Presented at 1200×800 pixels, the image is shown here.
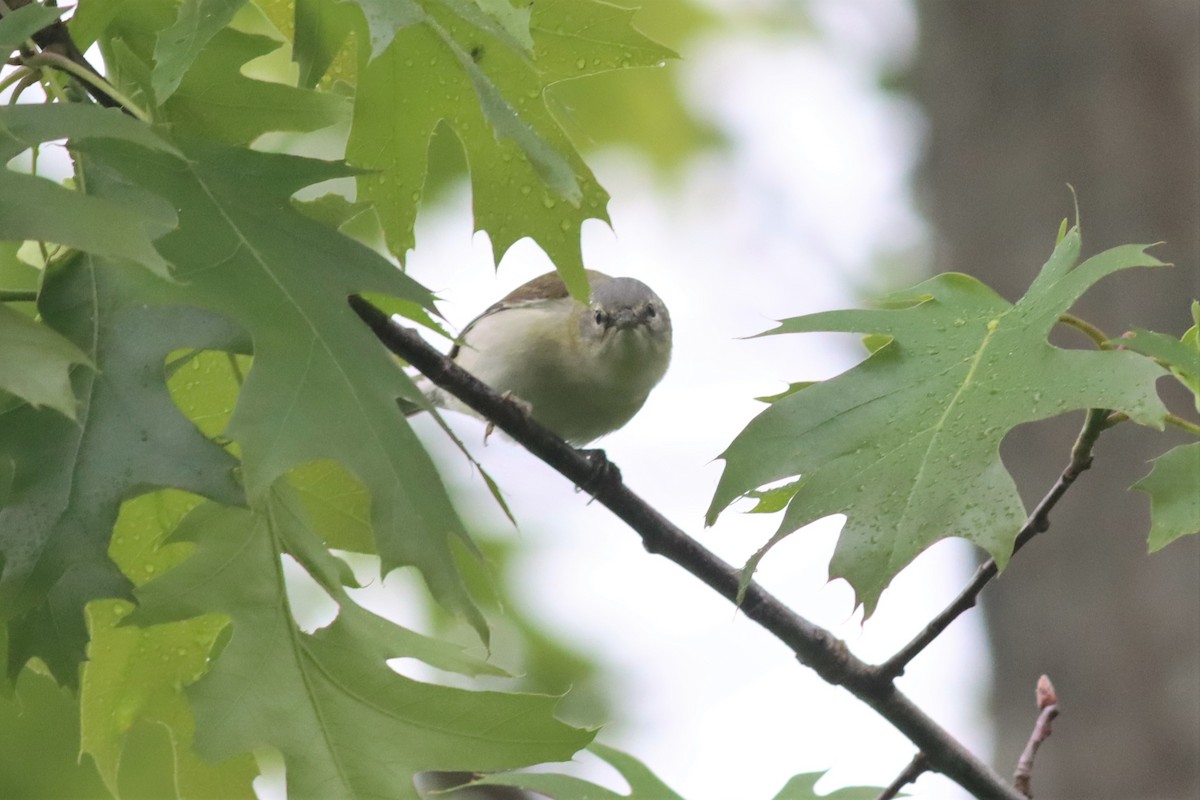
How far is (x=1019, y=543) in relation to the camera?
224 cm

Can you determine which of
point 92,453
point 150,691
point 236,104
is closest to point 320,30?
point 236,104

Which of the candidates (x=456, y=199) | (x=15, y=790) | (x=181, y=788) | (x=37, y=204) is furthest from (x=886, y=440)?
(x=456, y=199)

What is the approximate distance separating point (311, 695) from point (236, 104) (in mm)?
943

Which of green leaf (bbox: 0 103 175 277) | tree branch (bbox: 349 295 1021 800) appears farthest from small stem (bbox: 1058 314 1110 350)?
green leaf (bbox: 0 103 175 277)

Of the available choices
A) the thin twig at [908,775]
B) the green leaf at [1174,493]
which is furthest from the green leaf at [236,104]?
the thin twig at [908,775]

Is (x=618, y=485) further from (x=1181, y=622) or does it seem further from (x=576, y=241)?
(x=1181, y=622)

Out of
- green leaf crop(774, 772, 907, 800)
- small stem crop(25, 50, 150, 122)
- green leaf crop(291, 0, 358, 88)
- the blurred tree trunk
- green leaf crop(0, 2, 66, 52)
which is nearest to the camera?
green leaf crop(0, 2, 66, 52)

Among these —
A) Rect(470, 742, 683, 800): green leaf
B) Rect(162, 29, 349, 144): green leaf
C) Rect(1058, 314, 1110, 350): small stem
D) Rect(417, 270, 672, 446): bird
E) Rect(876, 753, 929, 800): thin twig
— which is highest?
Rect(417, 270, 672, 446): bird

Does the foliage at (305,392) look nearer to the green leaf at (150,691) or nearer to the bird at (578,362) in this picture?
the green leaf at (150,691)

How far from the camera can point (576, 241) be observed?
225 cm

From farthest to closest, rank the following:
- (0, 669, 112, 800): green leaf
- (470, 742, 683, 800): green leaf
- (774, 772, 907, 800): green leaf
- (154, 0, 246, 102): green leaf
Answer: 1. (0, 669, 112, 800): green leaf
2. (774, 772, 907, 800): green leaf
3. (470, 742, 683, 800): green leaf
4. (154, 0, 246, 102): green leaf

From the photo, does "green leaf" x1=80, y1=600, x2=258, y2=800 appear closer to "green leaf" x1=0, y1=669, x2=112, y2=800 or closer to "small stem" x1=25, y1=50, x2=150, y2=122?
"small stem" x1=25, y1=50, x2=150, y2=122

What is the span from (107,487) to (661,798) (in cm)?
128

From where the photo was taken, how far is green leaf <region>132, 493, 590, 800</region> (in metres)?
1.98
